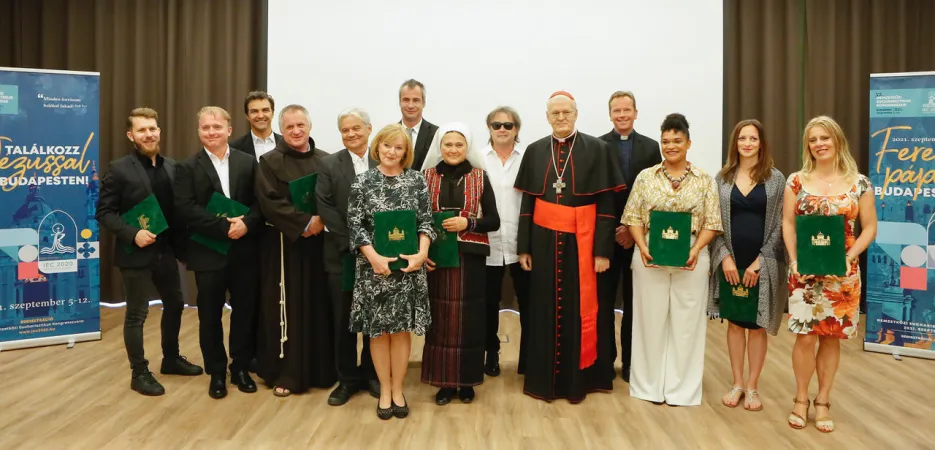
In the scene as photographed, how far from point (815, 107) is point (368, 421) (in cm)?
455

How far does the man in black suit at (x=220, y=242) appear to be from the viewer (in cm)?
333

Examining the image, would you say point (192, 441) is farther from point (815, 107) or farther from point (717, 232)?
point (815, 107)

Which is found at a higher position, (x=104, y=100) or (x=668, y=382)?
(x=104, y=100)

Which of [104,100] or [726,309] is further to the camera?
[104,100]

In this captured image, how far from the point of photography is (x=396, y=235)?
294 cm

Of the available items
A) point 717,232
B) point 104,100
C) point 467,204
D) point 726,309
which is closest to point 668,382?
point 726,309

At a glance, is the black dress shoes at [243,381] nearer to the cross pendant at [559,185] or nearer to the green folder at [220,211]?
the green folder at [220,211]

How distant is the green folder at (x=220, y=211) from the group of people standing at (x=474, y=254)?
0.04 m

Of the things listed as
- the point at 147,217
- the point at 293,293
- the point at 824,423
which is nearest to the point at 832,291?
the point at 824,423

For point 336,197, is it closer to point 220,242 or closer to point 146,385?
point 220,242

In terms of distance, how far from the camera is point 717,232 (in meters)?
3.17

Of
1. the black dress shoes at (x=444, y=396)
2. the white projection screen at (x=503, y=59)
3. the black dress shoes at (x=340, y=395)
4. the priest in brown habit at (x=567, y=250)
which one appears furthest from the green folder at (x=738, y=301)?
the white projection screen at (x=503, y=59)

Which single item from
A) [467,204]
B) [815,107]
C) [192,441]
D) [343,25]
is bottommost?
[192,441]

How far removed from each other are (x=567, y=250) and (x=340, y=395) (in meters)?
1.42
